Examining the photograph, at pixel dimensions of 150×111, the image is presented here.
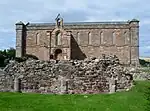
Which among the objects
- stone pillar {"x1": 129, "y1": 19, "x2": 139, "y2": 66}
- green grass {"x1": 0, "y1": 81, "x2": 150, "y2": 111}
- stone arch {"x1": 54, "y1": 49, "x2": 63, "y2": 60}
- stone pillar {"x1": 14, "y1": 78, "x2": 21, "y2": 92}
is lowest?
green grass {"x1": 0, "y1": 81, "x2": 150, "y2": 111}

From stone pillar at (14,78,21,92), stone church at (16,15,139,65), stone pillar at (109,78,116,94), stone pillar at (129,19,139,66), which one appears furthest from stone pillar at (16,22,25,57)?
stone pillar at (109,78,116,94)

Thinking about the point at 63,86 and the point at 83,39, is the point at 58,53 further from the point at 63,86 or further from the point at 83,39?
the point at 63,86

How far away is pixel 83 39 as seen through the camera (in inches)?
2805

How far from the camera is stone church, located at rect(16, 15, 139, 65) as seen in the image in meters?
68.4

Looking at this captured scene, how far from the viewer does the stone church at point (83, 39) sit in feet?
224

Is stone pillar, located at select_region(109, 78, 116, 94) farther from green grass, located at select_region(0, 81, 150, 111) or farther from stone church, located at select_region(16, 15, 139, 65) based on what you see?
stone church, located at select_region(16, 15, 139, 65)

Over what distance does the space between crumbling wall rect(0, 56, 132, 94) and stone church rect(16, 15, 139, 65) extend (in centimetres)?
4480

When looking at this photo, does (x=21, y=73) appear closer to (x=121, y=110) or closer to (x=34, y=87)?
(x=34, y=87)

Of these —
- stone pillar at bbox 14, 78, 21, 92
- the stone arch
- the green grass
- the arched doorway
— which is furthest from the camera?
the arched doorway

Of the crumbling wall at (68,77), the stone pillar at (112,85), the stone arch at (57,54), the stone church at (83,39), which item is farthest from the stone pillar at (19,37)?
the stone pillar at (112,85)

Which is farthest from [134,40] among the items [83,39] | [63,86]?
[63,86]

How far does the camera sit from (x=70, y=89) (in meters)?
21.0

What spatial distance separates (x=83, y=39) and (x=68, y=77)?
1984 inches

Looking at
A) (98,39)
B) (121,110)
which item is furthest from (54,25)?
(121,110)
